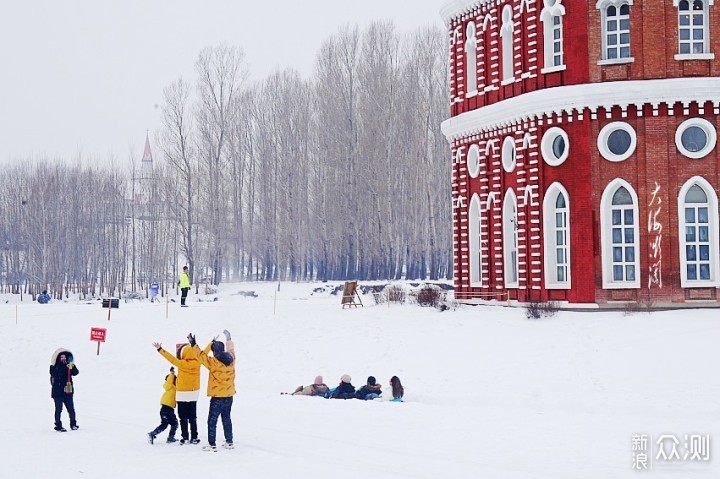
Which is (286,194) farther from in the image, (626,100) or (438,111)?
(626,100)

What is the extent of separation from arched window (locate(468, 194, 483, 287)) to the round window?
243cm

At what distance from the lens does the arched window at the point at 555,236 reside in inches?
1175

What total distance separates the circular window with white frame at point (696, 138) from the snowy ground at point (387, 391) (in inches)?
203

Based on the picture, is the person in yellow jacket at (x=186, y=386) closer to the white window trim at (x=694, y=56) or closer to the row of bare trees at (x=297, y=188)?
the white window trim at (x=694, y=56)

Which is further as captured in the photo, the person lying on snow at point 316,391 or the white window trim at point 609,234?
the white window trim at point 609,234

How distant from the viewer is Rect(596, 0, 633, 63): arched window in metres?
29.6

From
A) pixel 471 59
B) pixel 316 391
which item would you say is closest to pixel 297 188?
pixel 471 59

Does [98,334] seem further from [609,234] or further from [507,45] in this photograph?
[507,45]

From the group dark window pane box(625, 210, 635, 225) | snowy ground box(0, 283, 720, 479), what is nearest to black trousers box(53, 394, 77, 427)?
snowy ground box(0, 283, 720, 479)

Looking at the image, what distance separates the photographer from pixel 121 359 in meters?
29.7

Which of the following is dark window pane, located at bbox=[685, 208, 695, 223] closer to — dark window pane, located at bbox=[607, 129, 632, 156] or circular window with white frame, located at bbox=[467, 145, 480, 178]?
dark window pane, located at bbox=[607, 129, 632, 156]

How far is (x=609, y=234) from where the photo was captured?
28953 mm

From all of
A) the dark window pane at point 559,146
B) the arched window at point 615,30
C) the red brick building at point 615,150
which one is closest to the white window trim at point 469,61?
the red brick building at point 615,150

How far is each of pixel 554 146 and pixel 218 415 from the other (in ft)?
62.8
